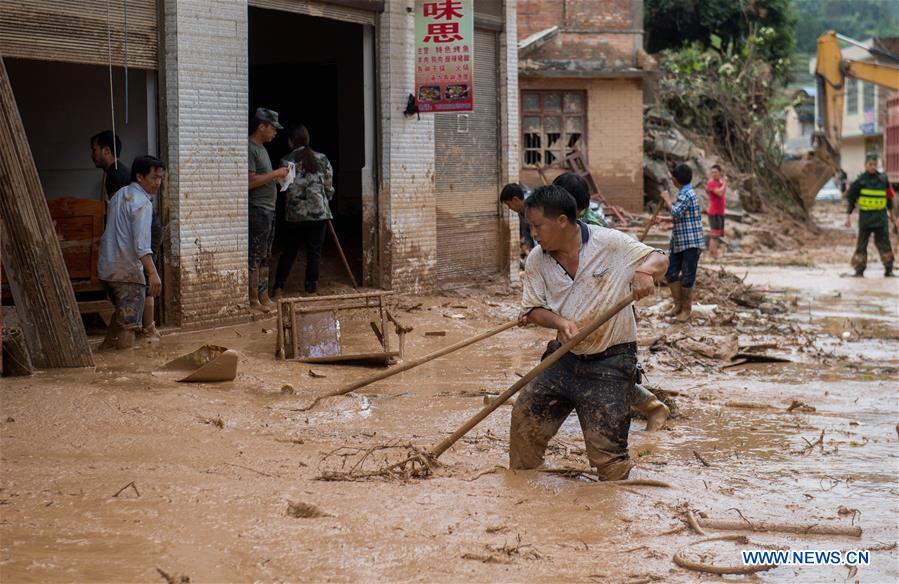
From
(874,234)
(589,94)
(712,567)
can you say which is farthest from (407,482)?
(589,94)

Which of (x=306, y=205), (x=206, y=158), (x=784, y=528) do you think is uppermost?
(x=206, y=158)

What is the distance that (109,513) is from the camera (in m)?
4.88

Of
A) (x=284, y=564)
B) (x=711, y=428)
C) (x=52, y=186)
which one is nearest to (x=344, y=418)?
(x=711, y=428)

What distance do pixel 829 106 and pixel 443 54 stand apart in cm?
2076

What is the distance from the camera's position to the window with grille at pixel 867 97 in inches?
1997

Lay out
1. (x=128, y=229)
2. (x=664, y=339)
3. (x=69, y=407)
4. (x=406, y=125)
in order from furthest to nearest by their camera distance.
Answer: (x=406, y=125)
(x=664, y=339)
(x=128, y=229)
(x=69, y=407)

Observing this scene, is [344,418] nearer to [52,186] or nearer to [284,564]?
[284,564]

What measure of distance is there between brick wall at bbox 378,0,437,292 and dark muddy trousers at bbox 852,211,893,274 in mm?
7676

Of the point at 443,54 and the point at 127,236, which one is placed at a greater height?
the point at 443,54

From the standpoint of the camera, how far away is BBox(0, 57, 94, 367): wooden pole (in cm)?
759

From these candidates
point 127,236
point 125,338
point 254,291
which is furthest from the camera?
point 254,291

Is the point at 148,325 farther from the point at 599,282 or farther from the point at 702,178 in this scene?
the point at 702,178

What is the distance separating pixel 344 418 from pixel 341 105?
8.55 meters

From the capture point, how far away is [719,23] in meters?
35.1
